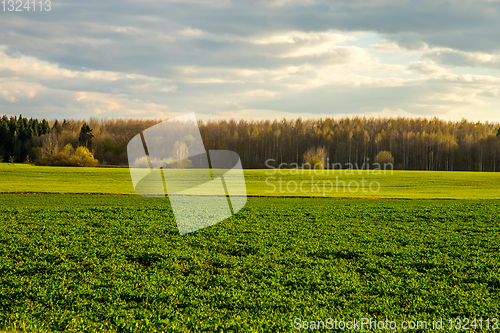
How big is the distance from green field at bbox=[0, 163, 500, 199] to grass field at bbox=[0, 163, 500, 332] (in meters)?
14.4

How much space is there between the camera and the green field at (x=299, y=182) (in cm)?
2884

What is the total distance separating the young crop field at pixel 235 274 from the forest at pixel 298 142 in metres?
62.3

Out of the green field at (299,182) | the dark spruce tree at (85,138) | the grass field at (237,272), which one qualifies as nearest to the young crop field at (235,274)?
the grass field at (237,272)

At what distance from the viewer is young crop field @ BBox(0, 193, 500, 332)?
18.6 feet

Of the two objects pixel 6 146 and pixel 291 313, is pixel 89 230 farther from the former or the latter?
pixel 6 146

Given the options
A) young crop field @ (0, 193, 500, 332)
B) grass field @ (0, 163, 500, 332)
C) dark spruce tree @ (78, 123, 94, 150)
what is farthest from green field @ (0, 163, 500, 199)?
dark spruce tree @ (78, 123, 94, 150)

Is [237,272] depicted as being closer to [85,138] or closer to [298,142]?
[85,138]

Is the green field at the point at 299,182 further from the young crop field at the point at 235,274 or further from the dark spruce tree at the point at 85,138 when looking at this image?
the dark spruce tree at the point at 85,138

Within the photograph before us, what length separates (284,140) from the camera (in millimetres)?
96500

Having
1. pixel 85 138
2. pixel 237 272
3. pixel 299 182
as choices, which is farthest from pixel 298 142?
pixel 237 272

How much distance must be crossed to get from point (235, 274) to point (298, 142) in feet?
296

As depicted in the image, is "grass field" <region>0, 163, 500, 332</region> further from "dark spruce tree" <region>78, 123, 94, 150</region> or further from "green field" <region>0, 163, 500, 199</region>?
"dark spruce tree" <region>78, 123, 94, 150</region>

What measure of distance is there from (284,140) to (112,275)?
297ft

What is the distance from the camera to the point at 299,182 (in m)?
34.8
